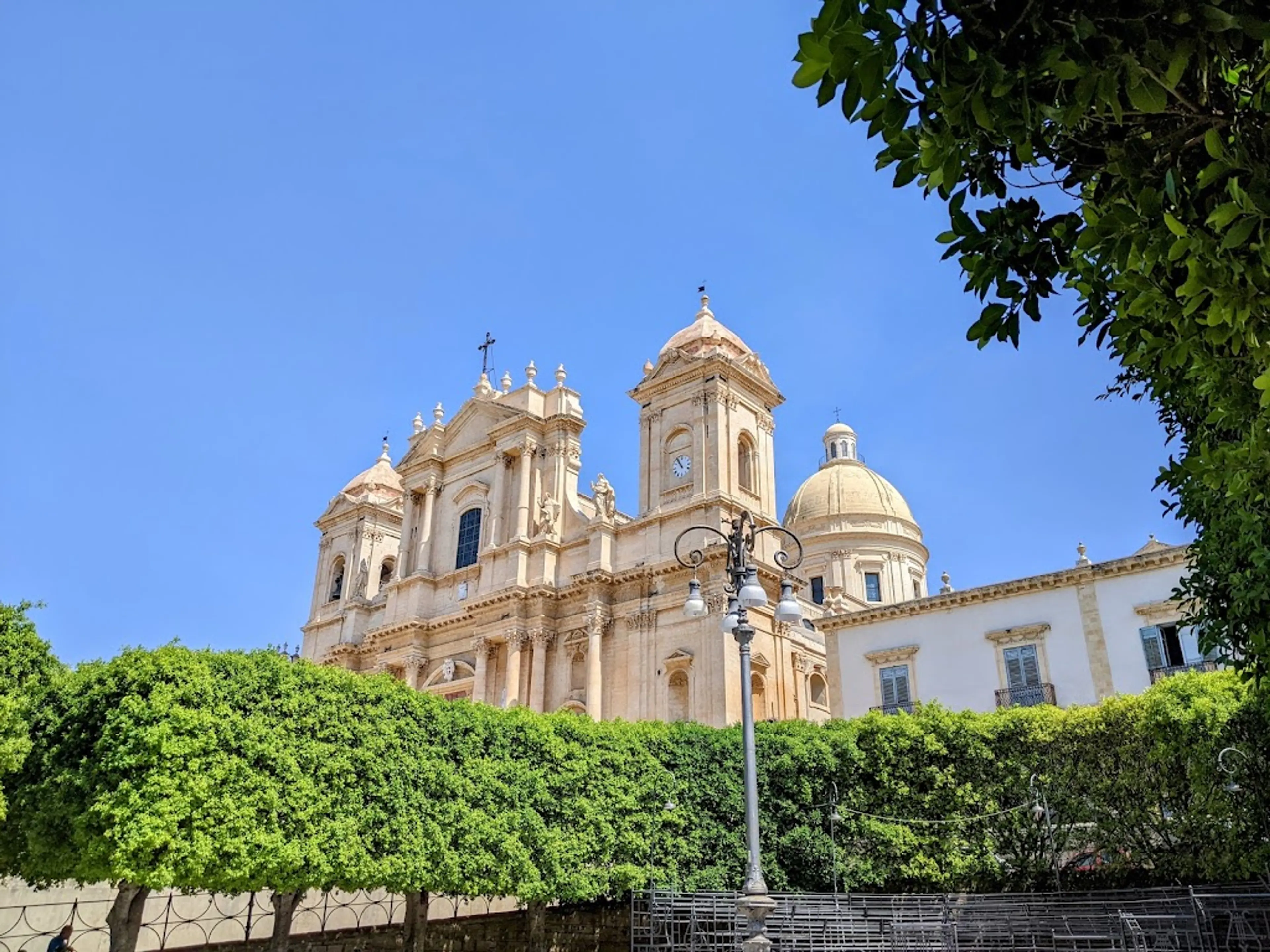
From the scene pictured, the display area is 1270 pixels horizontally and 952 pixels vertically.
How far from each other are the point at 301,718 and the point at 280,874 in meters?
2.32

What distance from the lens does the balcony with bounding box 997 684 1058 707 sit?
2398cm

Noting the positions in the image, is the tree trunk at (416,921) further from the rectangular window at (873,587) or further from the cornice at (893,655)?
the rectangular window at (873,587)

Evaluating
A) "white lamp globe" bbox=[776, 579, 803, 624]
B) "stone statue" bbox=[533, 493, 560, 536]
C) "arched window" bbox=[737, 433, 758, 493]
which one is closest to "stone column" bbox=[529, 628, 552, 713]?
"stone statue" bbox=[533, 493, 560, 536]

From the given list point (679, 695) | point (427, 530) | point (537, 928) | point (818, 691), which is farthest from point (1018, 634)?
point (427, 530)

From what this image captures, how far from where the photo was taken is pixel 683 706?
27.8 meters

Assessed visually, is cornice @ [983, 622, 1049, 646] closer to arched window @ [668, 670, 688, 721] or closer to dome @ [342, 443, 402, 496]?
arched window @ [668, 670, 688, 721]

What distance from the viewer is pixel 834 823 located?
66.3 ft

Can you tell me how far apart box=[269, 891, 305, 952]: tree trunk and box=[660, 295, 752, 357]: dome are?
19.9 meters

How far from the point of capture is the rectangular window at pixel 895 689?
26141 millimetres

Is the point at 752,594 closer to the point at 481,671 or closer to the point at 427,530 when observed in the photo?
the point at 481,671

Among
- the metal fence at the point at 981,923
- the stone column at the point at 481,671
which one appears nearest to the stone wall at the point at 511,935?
the metal fence at the point at 981,923

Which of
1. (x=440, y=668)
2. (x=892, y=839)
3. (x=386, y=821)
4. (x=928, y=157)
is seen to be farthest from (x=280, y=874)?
(x=440, y=668)

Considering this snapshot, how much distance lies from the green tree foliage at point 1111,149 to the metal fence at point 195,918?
15.4 meters

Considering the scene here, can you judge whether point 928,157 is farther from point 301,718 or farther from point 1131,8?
point 301,718
